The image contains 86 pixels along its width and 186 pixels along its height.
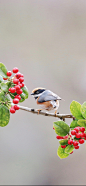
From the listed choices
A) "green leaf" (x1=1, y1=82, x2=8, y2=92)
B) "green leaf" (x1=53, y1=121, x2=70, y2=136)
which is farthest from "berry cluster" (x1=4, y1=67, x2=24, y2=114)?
"green leaf" (x1=53, y1=121, x2=70, y2=136)

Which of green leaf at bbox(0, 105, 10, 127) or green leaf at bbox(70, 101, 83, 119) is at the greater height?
green leaf at bbox(70, 101, 83, 119)

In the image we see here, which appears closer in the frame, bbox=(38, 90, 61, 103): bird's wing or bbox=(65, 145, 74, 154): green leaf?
bbox=(65, 145, 74, 154): green leaf

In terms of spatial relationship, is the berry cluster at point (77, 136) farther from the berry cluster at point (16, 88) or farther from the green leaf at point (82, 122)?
the berry cluster at point (16, 88)

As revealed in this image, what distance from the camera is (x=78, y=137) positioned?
50cm

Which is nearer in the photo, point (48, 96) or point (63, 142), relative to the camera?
point (63, 142)

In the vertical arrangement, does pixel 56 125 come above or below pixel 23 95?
below

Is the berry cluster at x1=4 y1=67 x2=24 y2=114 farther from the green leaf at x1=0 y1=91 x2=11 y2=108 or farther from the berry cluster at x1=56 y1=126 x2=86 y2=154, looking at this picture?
the berry cluster at x1=56 y1=126 x2=86 y2=154

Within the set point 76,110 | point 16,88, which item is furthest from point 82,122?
point 16,88

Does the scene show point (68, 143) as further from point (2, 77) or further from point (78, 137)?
point (2, 77)

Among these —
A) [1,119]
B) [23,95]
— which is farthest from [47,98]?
[1,119]

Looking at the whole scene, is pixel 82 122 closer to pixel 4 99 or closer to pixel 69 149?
pixel 69 149

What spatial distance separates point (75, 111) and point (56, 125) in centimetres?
7

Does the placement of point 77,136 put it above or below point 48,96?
below

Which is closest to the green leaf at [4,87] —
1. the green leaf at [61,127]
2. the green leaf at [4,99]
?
the green leaf at [4,99]
